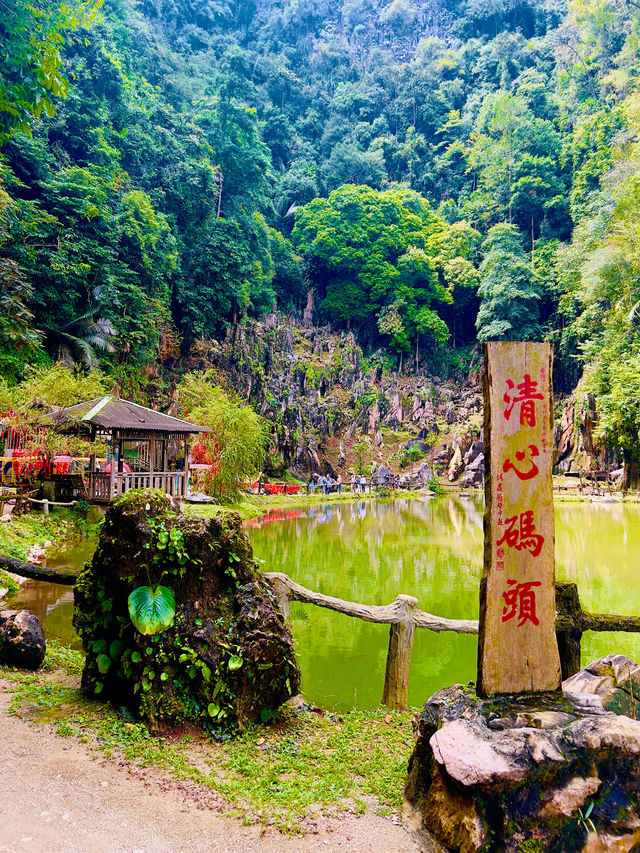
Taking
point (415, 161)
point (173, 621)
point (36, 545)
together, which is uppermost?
point (415, 161)

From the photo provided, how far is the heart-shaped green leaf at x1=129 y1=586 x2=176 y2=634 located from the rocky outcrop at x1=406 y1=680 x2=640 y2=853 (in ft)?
5.35

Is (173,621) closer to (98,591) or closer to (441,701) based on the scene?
(98,591)

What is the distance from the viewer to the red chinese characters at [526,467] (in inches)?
109

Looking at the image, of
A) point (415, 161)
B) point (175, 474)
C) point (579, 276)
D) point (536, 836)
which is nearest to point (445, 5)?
point (415, 161)

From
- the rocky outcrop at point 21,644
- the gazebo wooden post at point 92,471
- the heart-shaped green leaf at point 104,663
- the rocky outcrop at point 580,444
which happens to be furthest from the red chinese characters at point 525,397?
the rocky outcrop at point 580,444

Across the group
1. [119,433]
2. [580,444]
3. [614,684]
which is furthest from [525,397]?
[580,444]

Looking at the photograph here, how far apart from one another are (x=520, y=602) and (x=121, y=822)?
2.15 m

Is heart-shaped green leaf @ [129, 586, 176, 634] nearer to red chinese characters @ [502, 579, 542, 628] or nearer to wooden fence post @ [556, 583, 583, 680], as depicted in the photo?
red chinese characters @ [502, 579, 542, 628]

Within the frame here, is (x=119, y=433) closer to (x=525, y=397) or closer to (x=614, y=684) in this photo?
(x=525, y=397)

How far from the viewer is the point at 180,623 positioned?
3.16m

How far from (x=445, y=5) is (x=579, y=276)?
3315 centimetres

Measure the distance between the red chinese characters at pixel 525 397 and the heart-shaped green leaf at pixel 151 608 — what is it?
90.7 inches

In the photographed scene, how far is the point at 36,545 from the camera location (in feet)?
29.0

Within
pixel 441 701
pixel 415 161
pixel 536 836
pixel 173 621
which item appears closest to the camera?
pixel 536 836
